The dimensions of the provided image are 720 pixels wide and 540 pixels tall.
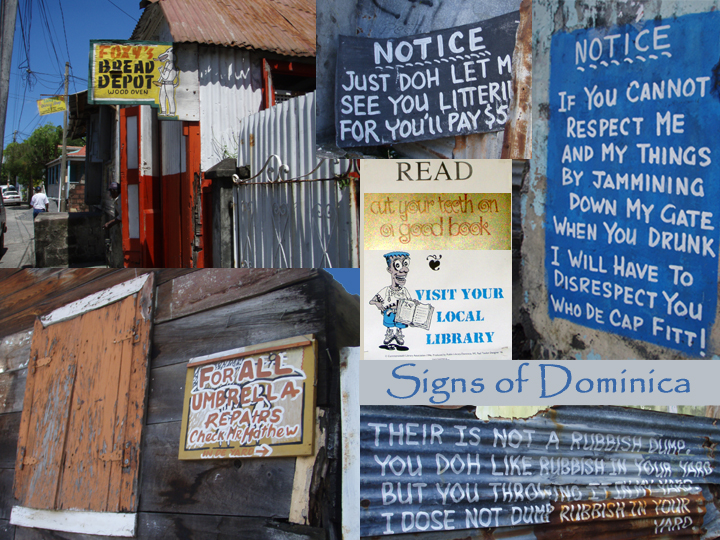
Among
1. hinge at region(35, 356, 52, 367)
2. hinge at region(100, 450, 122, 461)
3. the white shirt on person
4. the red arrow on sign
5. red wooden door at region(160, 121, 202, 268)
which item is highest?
the white shirt on person

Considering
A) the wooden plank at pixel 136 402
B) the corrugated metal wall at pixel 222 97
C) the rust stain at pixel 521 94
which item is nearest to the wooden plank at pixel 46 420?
the wooden plank at pixel 136 402

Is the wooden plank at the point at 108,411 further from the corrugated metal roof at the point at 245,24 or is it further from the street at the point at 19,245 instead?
the street at the point at 19,245

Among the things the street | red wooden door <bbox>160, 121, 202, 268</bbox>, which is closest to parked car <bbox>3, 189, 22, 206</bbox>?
the street

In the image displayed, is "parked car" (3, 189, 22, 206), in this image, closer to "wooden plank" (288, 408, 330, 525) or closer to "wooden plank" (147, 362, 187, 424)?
"wooden plank" (147, 362, 187, 424)

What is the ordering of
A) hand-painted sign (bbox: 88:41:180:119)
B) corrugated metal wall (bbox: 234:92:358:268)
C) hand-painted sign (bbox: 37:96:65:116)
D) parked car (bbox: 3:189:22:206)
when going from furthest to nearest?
parked car (bbox: 3:189:22:206), hand-painted sign (bbox: 37:96:65:116), hand-painted sign (bbox: 88:41:180:119), corrugated metal wall (bbox: 234:92:358:268)

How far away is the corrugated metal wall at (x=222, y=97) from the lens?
255 inches

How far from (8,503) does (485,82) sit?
2.99 m

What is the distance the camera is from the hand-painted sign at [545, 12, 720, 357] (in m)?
2.49

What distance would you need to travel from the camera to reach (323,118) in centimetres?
315

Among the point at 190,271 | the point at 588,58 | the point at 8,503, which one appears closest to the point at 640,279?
the point at 588,58

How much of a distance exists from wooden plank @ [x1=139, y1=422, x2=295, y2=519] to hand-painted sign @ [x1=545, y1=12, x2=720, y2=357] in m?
1.69

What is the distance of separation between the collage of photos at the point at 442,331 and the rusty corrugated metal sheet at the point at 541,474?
1 centimetres

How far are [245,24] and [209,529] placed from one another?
6.05 meters

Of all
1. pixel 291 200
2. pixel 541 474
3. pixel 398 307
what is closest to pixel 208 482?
pixel 398 307
